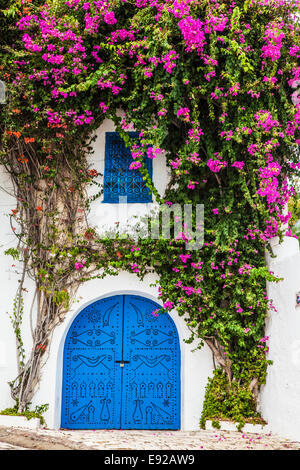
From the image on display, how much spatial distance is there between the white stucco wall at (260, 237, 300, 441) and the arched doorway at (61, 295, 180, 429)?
51.5 inches

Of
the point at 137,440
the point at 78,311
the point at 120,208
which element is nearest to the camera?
the point at 137,440

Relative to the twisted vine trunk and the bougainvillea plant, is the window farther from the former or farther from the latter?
the twisted vine trunk

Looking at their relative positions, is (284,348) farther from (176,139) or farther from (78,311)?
(176,139)

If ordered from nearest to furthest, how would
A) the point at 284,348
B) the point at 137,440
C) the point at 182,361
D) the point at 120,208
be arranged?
the point at 137,440
the point at 284,348
the point at 182,361
the point at 120,208

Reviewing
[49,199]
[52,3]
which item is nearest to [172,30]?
[52,3]

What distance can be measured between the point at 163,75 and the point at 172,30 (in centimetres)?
56

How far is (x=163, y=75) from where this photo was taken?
682 cm

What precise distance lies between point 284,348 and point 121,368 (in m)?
2.24

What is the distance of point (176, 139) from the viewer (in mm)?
7434

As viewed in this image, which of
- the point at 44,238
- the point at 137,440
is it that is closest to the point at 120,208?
the point at 44,238

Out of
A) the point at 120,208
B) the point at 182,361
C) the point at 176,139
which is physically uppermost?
the point at 176,139

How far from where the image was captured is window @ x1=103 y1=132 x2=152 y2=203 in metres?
7.54

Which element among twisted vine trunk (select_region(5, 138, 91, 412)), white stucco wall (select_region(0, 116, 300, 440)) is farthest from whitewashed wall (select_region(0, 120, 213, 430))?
twisted vine trunk (select_region(5, 138, 91, 412))

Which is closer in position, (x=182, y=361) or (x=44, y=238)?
(x=182, y=361)
